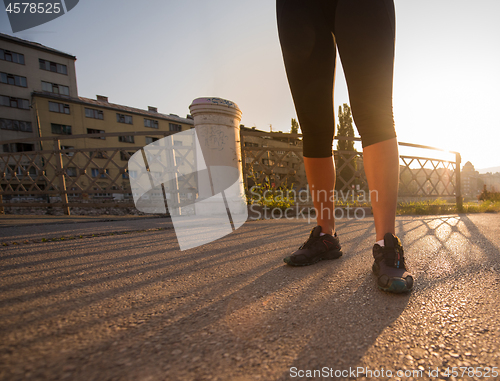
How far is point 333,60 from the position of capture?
1.44 metres

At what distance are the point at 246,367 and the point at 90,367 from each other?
0.30 meters

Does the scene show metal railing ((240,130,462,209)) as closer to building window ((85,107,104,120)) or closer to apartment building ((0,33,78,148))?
apartment building ((0,33,78,148))

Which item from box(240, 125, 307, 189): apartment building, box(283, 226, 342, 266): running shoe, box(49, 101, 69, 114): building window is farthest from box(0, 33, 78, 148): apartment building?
box(283, 226, 342, 266): running shoe

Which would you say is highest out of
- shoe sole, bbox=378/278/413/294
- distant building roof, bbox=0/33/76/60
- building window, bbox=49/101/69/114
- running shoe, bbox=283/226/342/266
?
distant building roof, bbox=0/33/76/60

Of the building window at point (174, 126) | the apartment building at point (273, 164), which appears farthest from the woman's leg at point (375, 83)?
the building window at point (174, 126)

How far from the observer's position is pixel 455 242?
1.79 metres

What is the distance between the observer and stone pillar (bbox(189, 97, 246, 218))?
410 cm

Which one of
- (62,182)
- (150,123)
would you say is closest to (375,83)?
(62,182)

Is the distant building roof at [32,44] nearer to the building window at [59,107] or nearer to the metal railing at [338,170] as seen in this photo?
the building window at [59,107]

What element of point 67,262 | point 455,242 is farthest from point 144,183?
point 455,242

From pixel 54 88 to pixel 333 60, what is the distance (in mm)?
41952

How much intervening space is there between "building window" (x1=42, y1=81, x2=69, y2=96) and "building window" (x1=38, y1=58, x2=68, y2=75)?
1891 millimetres

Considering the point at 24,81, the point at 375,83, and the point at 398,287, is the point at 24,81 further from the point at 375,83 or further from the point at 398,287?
the point at 398,287

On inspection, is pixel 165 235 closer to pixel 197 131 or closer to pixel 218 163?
pixel 218 163
